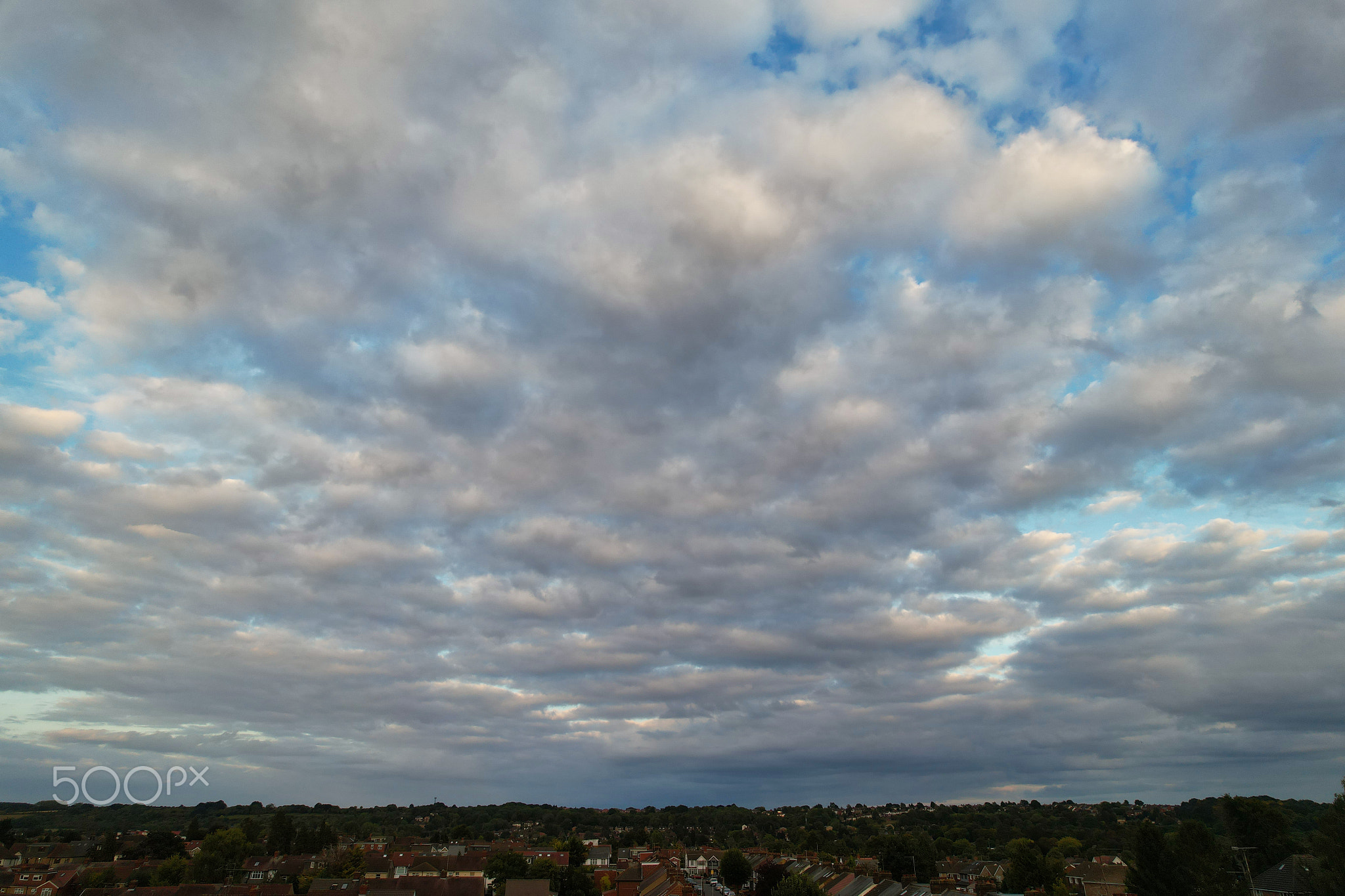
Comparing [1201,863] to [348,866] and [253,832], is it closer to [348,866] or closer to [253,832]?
[348,866]

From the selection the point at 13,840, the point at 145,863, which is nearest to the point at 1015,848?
the point at 145,863

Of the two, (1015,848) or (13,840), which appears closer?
(1015,848)

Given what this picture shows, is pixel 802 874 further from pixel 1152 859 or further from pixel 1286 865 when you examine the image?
pixel 1286 865

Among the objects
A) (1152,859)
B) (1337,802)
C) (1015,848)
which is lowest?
(1015,848)

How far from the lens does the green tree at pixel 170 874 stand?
100 meters

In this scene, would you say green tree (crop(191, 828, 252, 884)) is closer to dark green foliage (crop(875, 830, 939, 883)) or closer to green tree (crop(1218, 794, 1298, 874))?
dark green foliage (crop(875, 830, 939, 883))

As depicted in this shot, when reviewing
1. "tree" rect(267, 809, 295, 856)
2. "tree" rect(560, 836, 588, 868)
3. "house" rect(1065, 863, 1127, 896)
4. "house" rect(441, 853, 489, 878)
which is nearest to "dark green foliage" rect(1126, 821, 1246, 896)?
"house" rect(1065, 863, 1127, 896)

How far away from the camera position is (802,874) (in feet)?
239

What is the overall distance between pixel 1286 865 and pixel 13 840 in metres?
224

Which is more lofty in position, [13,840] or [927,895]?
[927,895]

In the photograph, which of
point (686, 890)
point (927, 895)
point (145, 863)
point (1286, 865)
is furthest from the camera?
point (145, 863)

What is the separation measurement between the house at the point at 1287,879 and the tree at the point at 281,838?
509 ft

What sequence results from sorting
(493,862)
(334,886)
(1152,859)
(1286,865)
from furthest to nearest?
(493,862), (334,886), (1286,865), (1152,859)

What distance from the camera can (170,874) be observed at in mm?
101375
